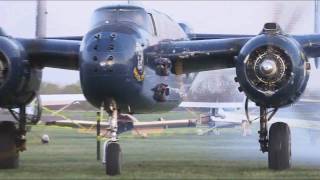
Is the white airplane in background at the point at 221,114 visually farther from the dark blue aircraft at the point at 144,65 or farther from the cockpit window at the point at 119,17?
the cockpit window at the point at 119,17

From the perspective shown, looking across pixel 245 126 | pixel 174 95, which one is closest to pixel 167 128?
pixel 245 126

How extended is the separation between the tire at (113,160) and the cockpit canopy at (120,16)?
2.35 m

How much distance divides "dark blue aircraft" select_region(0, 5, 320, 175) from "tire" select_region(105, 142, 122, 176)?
2 cm

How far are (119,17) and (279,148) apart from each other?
12.7 feet

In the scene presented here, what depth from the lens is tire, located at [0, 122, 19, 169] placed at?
1412 cm

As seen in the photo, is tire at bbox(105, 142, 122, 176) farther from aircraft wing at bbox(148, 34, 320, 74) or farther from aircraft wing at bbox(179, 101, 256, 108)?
aircraft wing at bbox(179, 101, 256, 108)

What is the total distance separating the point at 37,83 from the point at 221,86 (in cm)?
1851

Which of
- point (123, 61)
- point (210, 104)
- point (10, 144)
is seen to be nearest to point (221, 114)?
point (210, 104)

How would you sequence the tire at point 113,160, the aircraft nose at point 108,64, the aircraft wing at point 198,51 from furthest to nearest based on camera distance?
the aircraft wing at point 198,51 < the tire at point 113,160 < the aircraft nose at point 108,64

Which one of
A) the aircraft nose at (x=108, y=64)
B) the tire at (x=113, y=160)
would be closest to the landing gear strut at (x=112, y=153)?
the tire at (x=113, y=160)

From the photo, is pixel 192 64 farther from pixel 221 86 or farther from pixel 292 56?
pixel 221 86

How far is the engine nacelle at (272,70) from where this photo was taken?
12.4 meters

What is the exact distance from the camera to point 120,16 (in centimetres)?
1306

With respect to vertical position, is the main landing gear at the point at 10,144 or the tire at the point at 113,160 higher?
the tire at the point at 113,160
